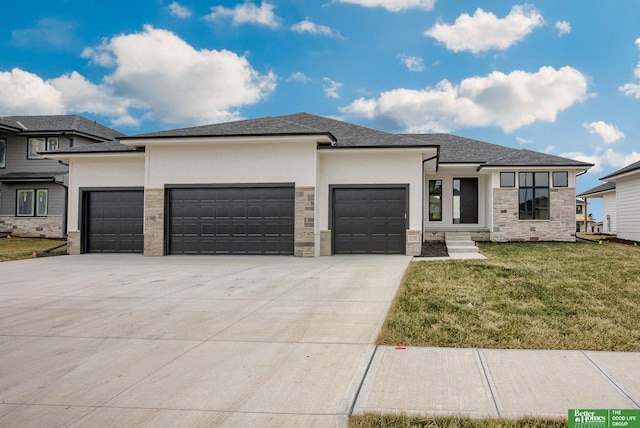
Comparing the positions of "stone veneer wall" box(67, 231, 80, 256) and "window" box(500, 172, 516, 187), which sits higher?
"window" box(500, 172, 516, 187)

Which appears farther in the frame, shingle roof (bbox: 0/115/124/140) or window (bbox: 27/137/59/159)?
window (bbox: 27/137/59/159)

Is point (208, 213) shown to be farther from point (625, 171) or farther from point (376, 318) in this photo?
point (625, 171)

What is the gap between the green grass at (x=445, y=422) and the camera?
306cm

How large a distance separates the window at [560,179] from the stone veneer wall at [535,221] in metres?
0.22

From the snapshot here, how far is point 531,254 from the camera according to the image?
14.8 meters

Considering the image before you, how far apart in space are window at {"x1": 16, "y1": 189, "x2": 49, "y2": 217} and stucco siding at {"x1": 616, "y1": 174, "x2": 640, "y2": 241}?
103ft

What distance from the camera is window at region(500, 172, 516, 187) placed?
19.3m

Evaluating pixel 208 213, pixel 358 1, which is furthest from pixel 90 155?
pixel 358 1

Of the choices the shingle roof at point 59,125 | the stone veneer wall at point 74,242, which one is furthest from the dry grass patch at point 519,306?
the shingle roof at point 59,125

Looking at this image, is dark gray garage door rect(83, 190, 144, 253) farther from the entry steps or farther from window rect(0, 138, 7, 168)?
window rect(0, 138, 7, 168)

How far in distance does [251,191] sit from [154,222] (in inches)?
149

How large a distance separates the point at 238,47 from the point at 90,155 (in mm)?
7212

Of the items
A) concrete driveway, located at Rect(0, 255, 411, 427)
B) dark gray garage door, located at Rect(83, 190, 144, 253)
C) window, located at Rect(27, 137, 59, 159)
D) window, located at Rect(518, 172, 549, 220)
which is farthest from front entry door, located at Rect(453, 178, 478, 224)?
window, located at Rect(27, 137, 59, 159)
